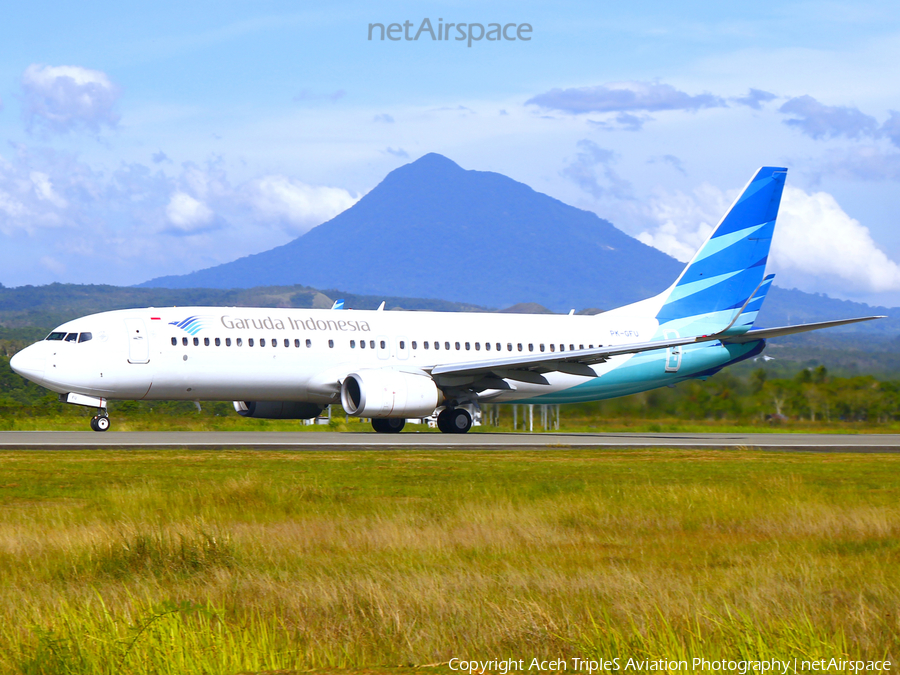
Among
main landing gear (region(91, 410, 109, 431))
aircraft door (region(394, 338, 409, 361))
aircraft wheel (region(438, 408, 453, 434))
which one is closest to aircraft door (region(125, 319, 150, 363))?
main landing gear (region(91, 410, 109, 431))

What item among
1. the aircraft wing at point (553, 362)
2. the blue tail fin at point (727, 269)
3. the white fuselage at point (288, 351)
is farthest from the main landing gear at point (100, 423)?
the blue tail fin at point (727, 269)

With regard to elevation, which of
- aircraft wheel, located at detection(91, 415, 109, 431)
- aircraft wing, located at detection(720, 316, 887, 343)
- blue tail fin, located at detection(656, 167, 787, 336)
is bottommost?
aircraft wheel, located at detection(91, 415, 109, 431)

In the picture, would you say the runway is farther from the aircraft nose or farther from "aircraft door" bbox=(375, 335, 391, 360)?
"aircraft door" bbox=(375, 335, 391, 360)

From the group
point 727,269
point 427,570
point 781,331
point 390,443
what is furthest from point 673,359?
point 427,570

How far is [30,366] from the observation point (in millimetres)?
30562

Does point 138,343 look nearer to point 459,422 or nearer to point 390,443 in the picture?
point 390,443

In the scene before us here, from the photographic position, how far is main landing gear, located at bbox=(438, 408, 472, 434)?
117ft

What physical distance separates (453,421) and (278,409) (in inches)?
225

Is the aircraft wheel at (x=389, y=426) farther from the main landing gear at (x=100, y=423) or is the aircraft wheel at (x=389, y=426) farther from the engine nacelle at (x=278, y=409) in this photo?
the main landing gear at (x=100, y=423)

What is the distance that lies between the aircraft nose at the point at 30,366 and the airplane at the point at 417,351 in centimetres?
4

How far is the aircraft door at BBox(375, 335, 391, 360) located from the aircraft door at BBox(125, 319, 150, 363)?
7.09 metres

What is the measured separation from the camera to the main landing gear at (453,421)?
3566 centimetres

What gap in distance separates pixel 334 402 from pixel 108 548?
77.7 feet

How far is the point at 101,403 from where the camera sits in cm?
3145
